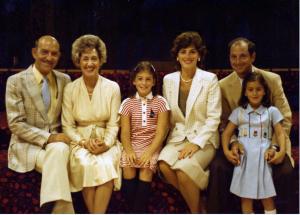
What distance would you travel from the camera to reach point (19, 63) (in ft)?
16.8

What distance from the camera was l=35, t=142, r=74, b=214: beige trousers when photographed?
3.06 metres

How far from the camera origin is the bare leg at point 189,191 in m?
3.19

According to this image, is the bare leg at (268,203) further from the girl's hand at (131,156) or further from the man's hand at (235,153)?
the girl's hand at (131,156)

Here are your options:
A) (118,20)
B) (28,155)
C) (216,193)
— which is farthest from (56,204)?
(118,20)

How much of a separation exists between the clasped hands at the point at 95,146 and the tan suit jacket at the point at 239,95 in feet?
3.23

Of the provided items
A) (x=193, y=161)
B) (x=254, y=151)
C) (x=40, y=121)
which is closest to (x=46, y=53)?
(x=40, y=121)

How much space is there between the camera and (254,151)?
126 inches

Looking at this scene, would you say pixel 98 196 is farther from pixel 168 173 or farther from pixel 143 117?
pixel 143 117

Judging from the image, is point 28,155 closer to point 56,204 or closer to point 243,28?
point 56,204

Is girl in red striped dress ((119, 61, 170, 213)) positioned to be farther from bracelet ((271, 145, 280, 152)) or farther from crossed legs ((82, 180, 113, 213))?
bracelet ((271, 145, 280, 152))

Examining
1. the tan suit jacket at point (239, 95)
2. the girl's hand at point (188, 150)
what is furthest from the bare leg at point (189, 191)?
the tan suit jacket at point (239, 95)

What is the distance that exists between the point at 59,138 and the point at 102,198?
0.53 metres

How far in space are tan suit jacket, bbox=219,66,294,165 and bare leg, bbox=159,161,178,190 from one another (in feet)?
2.18

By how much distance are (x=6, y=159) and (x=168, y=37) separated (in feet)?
9.19
